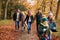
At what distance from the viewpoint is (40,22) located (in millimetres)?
5066

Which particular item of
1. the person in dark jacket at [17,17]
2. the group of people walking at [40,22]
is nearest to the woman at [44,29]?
the group of people walking at [40,22]

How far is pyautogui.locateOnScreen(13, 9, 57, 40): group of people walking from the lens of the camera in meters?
5.01

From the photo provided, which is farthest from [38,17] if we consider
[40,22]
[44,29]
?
[44,29]

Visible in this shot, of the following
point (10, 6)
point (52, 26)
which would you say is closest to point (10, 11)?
point (10, 6)

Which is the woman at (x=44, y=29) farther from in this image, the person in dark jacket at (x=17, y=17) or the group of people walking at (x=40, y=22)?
the person in dark jacket at (x=17, y=17)

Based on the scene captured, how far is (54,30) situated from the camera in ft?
16.4

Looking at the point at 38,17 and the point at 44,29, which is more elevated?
the point at 38,17

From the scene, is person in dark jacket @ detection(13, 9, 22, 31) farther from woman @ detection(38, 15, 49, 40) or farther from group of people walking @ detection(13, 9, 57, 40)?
woman @ detection(38, 15, 49, 40)

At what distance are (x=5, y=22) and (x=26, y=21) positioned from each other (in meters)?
0.41

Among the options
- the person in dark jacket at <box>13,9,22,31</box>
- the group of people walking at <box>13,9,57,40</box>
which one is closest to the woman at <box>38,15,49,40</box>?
the group of people walking at <box>13,9,57,40</box>

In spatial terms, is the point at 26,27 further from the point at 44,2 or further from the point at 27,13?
the point at 44,2

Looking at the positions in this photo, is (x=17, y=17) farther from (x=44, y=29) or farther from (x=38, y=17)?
(x=44, y=29)

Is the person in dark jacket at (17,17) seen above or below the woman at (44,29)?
above

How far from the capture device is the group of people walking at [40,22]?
5.01 m
